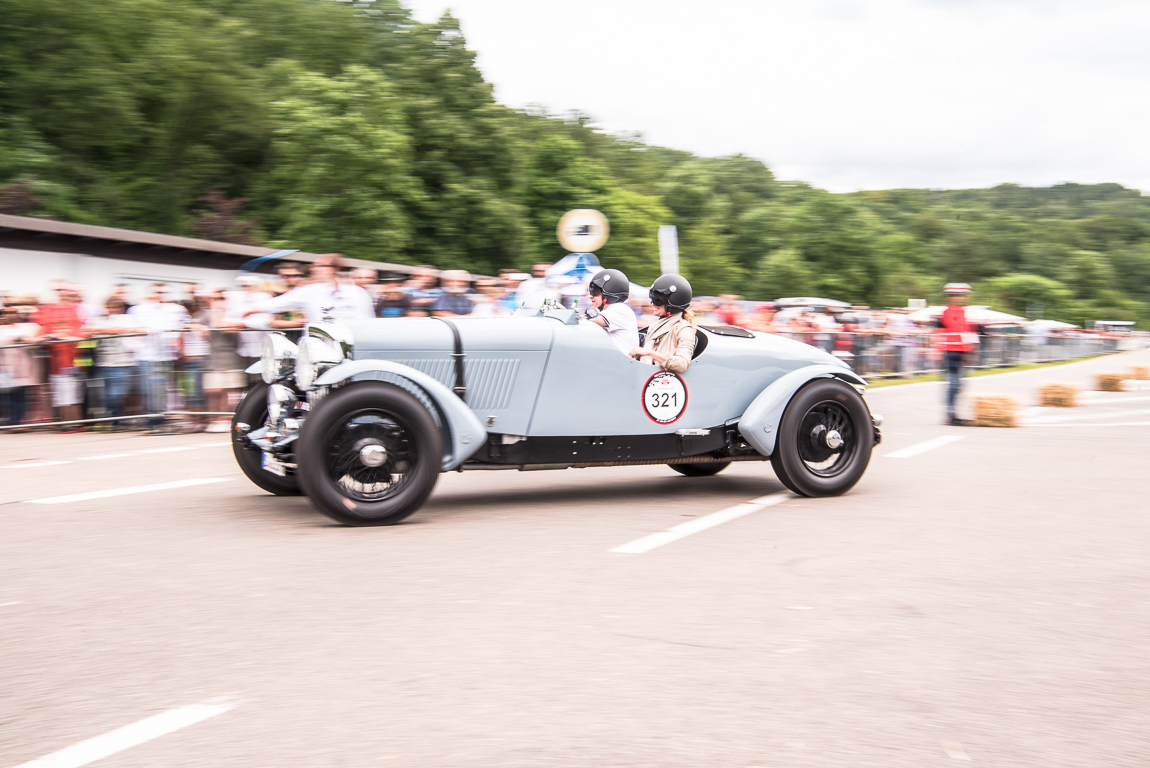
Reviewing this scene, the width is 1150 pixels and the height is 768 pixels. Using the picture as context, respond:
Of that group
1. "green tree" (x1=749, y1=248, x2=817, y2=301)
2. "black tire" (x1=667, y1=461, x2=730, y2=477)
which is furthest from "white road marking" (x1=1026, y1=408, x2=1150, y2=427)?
"green tree" (x1=749, y1=248, x2=817, y2=301)

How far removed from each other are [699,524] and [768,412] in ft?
4.03

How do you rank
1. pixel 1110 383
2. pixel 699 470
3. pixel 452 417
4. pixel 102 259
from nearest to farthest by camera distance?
1. pixel 452 417
2. pixel 699 470
3. pixel 102 259
4. pixel 1110 383

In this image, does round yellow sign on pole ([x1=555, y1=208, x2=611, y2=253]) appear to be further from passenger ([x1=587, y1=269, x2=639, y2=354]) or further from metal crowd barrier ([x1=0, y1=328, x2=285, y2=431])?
passenger ([x1=587, y1=269, x2=639, y2=354])

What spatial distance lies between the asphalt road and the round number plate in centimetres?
64

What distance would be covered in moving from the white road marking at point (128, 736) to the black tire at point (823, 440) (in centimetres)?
497

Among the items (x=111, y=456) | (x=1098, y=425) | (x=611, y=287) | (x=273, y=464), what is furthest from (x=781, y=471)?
(x=1098, y=425)

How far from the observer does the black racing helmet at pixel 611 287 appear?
25.1ft

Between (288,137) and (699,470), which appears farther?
(288,137)

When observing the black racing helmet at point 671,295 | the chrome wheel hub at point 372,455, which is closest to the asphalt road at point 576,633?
the chrome wheel hub at point 372,455

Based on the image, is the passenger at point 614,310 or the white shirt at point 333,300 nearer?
the passenger at point 614,310

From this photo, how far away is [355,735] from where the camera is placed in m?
3.20

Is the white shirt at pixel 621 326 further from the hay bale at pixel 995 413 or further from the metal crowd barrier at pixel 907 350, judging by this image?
the metal crowd barrier at pixel 907 350

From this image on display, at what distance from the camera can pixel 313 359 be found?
6531mm

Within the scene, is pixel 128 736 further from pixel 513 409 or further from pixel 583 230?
pixel 583 230
